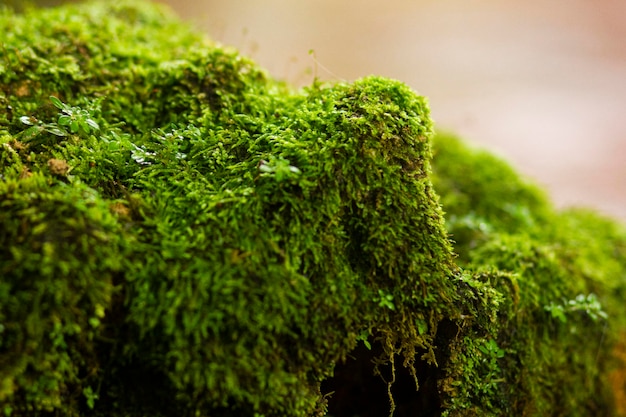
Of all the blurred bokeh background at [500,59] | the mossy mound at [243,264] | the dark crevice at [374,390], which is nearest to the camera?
the mossy mound at [243,264]

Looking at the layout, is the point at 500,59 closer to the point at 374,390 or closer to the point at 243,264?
the point at 374,390

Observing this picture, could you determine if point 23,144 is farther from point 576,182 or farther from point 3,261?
point 576,182

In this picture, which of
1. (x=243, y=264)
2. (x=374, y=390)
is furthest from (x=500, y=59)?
(x=243, y=264)

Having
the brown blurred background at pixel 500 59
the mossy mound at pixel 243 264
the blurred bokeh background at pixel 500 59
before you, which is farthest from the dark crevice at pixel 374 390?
the brown blurred background at pixel 500 59

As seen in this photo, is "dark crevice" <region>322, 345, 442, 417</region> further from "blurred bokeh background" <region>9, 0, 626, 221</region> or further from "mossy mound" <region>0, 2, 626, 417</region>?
"blurred bokeh background" <region>9, 0, 626, 221</region>

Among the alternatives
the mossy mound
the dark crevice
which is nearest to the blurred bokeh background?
the mossy mound

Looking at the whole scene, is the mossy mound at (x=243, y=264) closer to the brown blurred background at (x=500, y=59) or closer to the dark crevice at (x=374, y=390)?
the dark crevice at (x=374, y=390)
